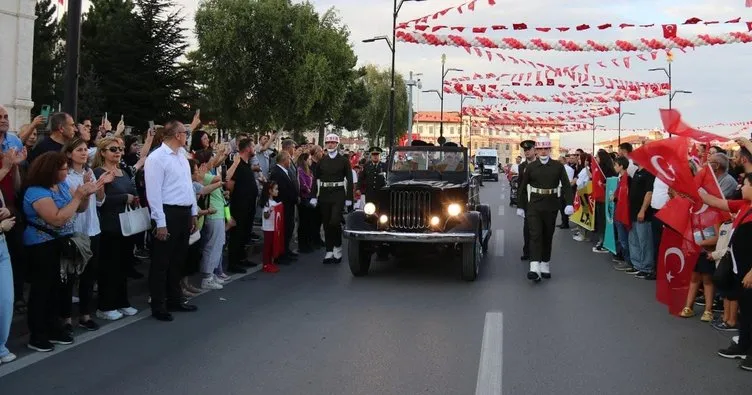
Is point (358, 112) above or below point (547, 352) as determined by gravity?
above

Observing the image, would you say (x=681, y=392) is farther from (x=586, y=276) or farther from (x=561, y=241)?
(x=561, y=241)

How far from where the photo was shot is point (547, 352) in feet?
20.5

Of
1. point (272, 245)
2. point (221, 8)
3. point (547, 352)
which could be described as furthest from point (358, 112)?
point (547, 352)

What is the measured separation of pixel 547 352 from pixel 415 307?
2.25 metres

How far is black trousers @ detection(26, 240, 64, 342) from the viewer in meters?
6.11

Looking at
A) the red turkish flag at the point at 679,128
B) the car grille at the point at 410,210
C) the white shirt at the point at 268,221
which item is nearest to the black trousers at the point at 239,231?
the white shirt at the point at 268,221

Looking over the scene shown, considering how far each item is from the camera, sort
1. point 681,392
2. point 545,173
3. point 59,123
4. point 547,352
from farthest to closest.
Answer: point 545,173 → point 59,123 → point 547,352 → point 681,392

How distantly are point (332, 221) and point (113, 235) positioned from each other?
4.85 meters

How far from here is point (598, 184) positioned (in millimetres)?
14469

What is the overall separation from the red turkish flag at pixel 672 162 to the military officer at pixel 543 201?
2.99 metres

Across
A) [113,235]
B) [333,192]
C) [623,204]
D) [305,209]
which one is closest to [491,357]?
[113,235]

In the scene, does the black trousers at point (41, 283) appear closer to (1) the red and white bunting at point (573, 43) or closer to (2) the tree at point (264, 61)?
(1) the red and white bunting at point (573, 43)

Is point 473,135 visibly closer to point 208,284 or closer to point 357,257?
point 357,257

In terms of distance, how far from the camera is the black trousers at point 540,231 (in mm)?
10300
